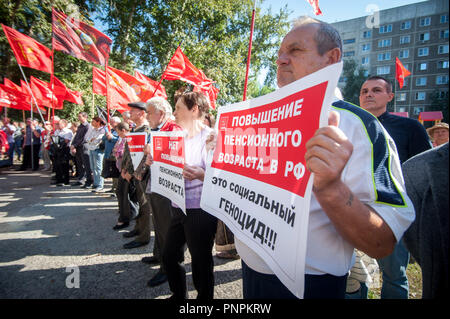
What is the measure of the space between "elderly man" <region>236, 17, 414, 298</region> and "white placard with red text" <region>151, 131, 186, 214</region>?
1069 mm

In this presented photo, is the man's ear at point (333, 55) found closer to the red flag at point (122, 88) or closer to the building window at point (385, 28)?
the red flag at point (122, 88)

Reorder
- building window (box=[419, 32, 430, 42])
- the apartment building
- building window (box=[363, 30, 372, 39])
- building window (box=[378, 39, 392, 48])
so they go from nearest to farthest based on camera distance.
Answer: the apartment building
building window (box=[419, 32, 430, 42])
building window (box=[378, 39, 392, 48])
building window (box=[363, 30, 372, 39])

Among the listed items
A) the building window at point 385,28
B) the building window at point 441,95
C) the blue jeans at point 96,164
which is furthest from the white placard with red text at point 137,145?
the building window at point 385,28

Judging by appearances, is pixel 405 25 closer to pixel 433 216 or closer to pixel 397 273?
pixel 397 273

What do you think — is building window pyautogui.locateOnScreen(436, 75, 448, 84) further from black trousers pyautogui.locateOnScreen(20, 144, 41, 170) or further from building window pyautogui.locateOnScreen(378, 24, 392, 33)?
black trousers pyautogui.locateOnScreen(20, 144, 41, 170)

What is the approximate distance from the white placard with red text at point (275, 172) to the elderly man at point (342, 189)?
81 millimetres

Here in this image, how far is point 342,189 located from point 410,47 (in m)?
53.8

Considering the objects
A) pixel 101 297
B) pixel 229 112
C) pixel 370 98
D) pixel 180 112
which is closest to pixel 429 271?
pixel 229 112

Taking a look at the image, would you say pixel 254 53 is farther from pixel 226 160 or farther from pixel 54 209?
pixel 226 160

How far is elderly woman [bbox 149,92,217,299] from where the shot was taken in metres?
1.84

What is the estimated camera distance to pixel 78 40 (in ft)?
20.5

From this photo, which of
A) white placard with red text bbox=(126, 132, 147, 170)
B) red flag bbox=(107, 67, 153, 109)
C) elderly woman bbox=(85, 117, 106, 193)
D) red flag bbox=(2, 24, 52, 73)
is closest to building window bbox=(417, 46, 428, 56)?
red flag bbox=(107, 67, 153, 109)

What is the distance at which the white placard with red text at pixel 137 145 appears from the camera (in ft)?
8.71
